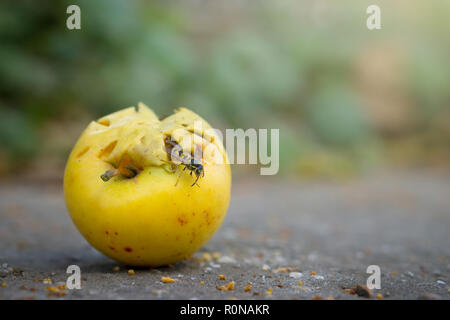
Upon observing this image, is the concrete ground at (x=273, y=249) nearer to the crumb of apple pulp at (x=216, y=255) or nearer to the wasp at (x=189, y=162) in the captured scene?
the crumb of apple pulp at (x=216, y=255)

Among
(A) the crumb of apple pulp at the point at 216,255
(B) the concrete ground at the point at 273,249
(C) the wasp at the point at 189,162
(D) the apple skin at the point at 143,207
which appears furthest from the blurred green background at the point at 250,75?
(C) the wasp at the point at 189,162

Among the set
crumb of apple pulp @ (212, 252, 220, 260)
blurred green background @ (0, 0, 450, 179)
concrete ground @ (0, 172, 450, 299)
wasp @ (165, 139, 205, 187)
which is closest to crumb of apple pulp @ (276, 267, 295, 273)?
concrete ground @ (0, 172, 450, 299)

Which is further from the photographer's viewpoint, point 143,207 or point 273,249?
point 273,249

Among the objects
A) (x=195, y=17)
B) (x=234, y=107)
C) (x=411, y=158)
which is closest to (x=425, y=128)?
(x=411, y=158)

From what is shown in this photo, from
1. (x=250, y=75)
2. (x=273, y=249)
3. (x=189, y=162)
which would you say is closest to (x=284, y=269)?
(x=273, y=249)

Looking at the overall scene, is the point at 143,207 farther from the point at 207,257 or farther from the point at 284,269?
the point at 284,269

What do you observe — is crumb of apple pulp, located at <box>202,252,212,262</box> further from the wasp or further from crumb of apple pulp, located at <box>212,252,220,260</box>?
the wasp

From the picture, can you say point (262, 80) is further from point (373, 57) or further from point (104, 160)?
point (104, 160)
